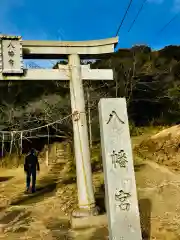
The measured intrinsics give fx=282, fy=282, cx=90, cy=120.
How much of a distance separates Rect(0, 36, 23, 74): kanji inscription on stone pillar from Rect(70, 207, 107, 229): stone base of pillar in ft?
11.7

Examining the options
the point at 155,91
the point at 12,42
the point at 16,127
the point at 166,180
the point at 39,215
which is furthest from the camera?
the point at 155,91

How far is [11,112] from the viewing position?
69.4 feet

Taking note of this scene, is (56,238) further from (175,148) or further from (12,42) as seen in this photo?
(175,148)

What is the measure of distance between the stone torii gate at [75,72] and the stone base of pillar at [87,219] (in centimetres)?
2

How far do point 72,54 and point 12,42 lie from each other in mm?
1467

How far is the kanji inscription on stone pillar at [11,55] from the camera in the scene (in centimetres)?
664

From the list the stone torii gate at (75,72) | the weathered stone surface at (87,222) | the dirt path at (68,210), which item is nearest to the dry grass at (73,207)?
the dirt path at (68,210)

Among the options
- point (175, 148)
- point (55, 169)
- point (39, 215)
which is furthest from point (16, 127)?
point (39, 215)

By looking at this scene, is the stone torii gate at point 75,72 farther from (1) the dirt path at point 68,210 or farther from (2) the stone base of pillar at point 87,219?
(1) the dirt path at point 68,210

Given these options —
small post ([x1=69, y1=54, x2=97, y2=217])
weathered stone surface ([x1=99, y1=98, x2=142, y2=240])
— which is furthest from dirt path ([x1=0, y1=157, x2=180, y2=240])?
weathered stone surface ([x1=99, y1=98, x2=142, y2=240])

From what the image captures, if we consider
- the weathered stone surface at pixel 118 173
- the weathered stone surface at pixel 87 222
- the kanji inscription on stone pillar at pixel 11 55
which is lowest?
the weathered stone surface at pixel 87 222

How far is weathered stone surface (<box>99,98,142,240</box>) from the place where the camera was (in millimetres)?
4457

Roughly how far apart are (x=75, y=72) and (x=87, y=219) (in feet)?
11.4

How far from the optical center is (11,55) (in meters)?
6.70
